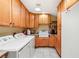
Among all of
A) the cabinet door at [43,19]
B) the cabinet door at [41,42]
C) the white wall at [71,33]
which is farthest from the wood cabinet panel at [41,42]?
the white wall at [71,33]

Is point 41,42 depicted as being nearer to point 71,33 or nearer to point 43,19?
point 43,19

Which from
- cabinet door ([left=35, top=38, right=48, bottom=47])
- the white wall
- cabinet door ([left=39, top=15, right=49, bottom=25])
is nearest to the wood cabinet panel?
cabinet door ([left=35, top=38, right=48, bottom=47])

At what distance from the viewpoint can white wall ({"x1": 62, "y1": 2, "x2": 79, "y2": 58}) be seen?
2.84 metres

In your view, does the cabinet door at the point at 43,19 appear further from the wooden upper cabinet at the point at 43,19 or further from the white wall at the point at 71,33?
the white wall at the point at 71,33

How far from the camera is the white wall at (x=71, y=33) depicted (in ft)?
9.31

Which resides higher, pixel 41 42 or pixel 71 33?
pixel 71 33

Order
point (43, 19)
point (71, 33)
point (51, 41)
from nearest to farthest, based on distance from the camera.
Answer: point (71, 33) < point (51, 41) < point (43, 19)

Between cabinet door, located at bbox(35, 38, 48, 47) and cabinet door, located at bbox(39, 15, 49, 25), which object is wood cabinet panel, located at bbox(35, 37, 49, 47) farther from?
cabinet door, located at bbox(39, 15, 49, 25)

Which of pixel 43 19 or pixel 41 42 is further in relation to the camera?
pixel 43 19

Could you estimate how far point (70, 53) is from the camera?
2996 mm

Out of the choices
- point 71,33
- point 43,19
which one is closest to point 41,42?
point 43,19

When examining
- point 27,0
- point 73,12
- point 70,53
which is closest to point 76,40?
point 70,53

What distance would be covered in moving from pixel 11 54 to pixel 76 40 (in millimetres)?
1751

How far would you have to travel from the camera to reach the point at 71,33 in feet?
9.70
